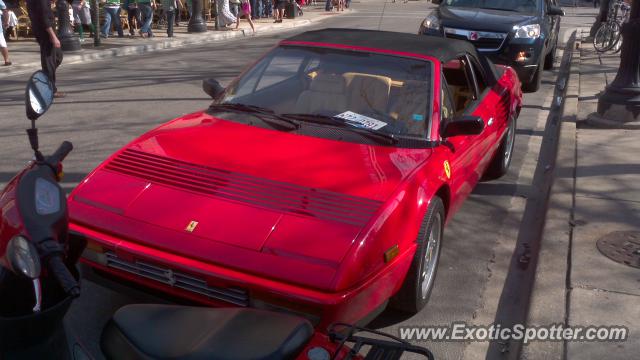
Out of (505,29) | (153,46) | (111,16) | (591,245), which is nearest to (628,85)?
(505,29)

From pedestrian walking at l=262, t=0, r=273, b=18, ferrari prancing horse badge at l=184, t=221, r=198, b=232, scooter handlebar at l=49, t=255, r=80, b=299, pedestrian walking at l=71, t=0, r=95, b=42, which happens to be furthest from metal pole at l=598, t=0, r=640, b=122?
pedestrian walking at l=262, t=0, r=273, b=18

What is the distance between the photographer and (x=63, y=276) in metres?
1.67

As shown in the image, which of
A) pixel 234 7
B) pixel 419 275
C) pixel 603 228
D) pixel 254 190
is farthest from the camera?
pixel 234 7

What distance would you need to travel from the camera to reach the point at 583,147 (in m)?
7.48

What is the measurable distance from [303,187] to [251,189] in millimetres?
278

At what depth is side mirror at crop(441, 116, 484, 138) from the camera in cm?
424

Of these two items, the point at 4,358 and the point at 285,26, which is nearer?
the point at 4,358

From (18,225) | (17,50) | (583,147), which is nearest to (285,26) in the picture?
(17,50)

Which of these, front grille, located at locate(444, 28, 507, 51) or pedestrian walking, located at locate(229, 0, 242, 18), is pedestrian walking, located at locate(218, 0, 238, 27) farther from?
front grille, located at locate(444, 28, 507, 51)

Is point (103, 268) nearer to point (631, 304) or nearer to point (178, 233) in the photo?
point (178, 233)

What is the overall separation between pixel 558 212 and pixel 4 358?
4610 mm

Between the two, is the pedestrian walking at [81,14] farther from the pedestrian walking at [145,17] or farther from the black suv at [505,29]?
the black suv at [505,29]

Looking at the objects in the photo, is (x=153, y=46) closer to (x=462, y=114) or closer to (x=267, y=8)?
(x=267, y=8)

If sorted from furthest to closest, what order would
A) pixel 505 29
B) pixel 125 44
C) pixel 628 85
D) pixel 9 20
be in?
pixel 125 44
pixel 9 20
pixel 505 29
pixel 628 85
